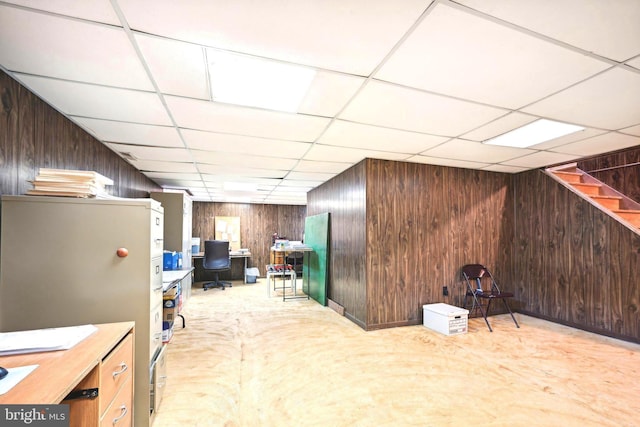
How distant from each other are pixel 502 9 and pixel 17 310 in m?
2.96

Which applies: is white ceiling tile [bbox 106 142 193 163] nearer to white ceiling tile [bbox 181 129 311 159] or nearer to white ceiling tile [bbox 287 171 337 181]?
white ceiling tile [bbox 181 129 311 159]

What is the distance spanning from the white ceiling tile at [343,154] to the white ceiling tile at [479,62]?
5.03ft

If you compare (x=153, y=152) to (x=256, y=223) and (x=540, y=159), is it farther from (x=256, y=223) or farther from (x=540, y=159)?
(x=256, y=223)

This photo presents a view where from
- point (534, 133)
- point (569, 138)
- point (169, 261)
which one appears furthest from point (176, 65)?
point (569, 138)

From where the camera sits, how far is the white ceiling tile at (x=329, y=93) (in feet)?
6.23

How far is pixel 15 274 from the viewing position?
1587 mm

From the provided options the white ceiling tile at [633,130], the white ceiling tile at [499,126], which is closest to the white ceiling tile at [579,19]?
the white ceiling tile at [499,126]

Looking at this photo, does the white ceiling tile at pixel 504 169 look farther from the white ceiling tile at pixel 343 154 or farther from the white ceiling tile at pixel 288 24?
the white ceiling tile at pixel 288 24

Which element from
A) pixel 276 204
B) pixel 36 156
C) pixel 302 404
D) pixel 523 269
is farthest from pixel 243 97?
pixel 276 204

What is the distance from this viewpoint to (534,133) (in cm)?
297

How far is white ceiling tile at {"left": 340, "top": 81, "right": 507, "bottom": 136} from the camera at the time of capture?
2117 millimetres

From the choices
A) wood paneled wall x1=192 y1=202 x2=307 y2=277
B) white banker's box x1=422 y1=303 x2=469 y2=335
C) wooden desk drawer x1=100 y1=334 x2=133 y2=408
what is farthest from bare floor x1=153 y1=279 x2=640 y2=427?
wood paneled wall x1=192 y1=202 x2=307 y2=277

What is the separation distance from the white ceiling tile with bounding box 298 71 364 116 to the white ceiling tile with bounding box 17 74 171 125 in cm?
118

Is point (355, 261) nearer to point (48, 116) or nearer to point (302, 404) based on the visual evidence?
point (302, 404)
